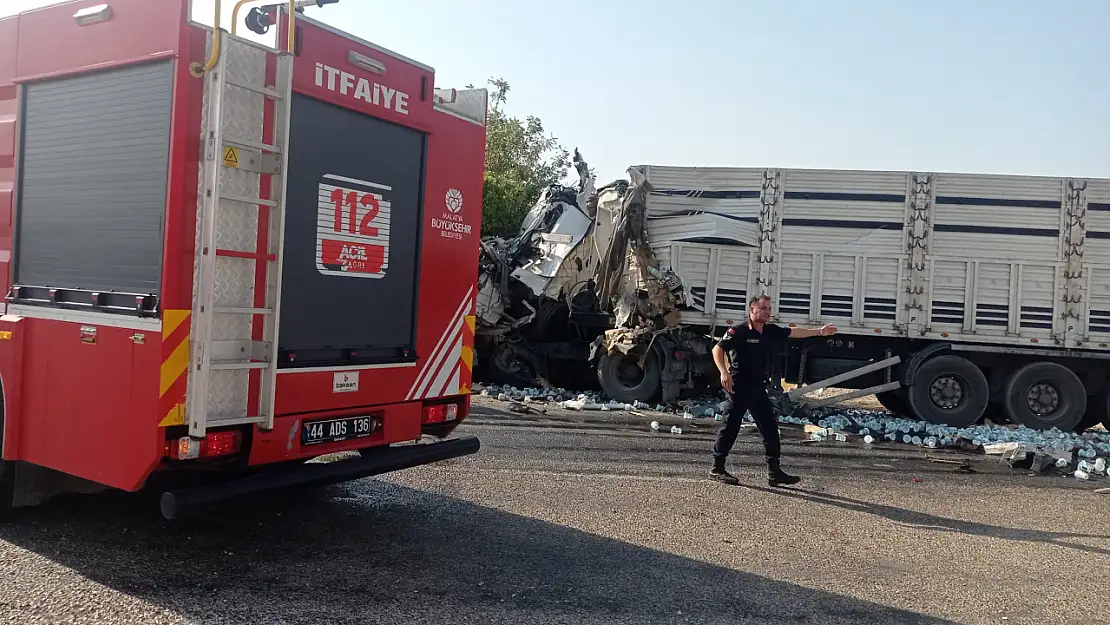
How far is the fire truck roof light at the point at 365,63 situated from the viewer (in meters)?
5.13

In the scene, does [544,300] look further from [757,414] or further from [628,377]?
[757,414]

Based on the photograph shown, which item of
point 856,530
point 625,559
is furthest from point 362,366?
point 856,530

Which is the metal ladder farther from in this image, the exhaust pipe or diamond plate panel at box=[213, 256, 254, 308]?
the exhaust pipe

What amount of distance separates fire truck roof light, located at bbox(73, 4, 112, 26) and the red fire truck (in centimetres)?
1

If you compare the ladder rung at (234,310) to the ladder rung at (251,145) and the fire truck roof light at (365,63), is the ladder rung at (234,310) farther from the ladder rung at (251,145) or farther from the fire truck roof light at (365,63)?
the fire truck roof light at (365,63)

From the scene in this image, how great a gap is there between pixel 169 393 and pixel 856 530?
4642mm

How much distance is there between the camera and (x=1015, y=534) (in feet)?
20.9

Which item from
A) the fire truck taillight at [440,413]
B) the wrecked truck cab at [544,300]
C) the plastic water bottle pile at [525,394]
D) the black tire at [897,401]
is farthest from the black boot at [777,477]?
the wrecked truck cab at [544,300]

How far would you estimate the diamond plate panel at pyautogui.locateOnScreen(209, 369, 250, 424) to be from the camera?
14.8 feet

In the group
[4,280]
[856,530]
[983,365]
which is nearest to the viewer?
[4,280]

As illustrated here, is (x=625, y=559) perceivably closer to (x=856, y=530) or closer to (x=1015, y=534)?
(x=856, y=530)

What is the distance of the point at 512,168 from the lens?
2892cm

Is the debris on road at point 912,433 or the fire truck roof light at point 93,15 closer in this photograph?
the fire truck roof light at point 93,15

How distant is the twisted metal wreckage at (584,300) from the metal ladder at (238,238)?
799cm
